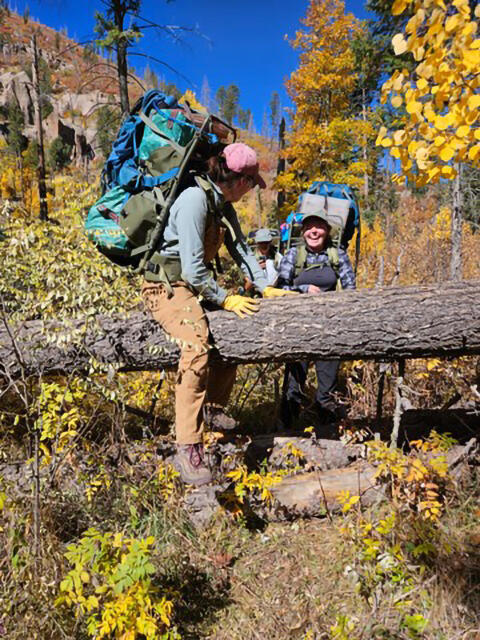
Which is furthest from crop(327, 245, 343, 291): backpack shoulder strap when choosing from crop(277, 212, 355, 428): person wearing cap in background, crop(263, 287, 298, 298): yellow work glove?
crop(263, 287, 298, 298): yellow work glove

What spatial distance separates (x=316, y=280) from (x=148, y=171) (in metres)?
1.92

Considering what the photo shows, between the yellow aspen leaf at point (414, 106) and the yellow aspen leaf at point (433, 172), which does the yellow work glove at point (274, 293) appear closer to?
the yellow aspen leaf at point (433, 172)

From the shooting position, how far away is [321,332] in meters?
2.78

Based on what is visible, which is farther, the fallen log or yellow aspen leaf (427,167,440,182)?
the fallen log

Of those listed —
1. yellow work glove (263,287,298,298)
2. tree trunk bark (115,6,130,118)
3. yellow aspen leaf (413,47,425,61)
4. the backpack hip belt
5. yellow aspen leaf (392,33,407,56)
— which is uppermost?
tree trunk bark (115,6,130,118)

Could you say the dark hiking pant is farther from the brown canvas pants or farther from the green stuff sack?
the green stuff sack

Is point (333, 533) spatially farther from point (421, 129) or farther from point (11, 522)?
point (421, 129)

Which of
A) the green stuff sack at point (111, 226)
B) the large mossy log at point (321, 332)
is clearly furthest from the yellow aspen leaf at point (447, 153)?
the green stuff sack at point (111, 226)

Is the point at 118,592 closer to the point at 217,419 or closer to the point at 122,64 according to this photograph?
the point at 217,419

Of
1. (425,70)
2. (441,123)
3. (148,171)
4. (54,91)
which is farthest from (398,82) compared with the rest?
(54,91)

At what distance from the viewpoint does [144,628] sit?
1.71m

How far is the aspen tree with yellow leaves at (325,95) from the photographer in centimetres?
1391

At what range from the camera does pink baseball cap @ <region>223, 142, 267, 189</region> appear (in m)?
2.76

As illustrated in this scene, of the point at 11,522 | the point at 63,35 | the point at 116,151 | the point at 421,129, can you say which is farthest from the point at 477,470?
the point at 63,35
